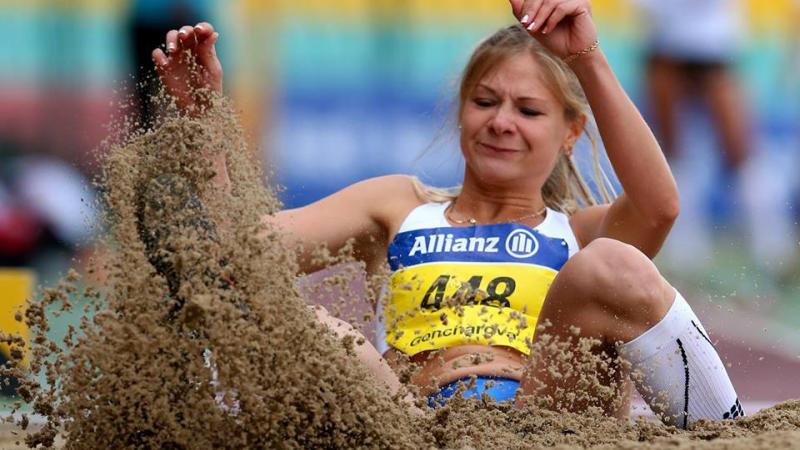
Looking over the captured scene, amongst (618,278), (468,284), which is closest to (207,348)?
(618,278)

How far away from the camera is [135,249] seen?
75.3 inches

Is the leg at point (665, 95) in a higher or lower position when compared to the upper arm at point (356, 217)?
higher

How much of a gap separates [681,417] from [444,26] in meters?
2.61

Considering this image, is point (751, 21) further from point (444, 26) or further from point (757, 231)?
point (444, 26)

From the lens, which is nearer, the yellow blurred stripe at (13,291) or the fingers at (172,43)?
the fingers at (172,43)

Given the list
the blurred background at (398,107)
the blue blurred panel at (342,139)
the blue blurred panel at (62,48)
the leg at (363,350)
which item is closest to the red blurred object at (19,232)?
the blurred background at (398,107)

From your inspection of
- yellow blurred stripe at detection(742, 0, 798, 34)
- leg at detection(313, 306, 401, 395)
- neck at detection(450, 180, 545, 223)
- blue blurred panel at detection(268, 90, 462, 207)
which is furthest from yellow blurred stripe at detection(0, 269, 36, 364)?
yellow blurred stripe at detection(742, 0, 798, 34)

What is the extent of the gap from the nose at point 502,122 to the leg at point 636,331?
0.62 metres

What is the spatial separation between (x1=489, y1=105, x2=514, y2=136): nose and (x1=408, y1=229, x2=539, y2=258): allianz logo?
0.71ft

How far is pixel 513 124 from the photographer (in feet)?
8.81

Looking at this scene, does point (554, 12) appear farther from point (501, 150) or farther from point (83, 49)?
point (83, 49)

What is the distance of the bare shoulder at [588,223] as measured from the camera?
8.83ft

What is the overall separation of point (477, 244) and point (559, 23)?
0.54 m

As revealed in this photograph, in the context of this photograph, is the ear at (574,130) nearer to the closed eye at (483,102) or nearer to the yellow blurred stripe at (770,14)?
the closed eye at (483,102)
